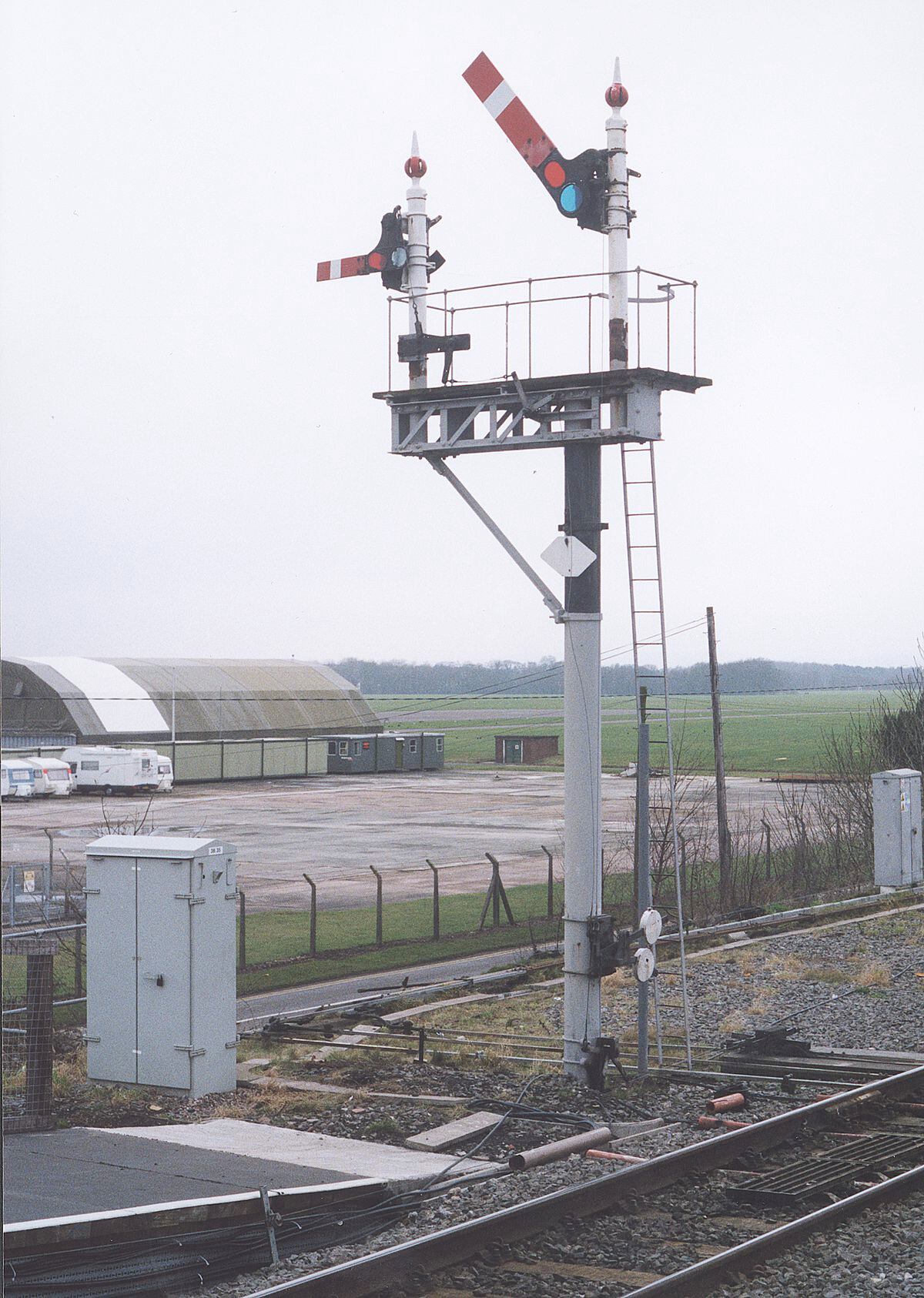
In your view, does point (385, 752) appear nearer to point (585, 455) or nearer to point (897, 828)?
point (897, 828)

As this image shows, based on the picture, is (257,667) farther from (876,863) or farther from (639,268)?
(639,268)

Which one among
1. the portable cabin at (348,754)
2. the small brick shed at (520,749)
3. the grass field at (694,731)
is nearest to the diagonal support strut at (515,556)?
the grass field at (694,731)

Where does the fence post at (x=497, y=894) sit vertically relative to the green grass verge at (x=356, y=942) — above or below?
above

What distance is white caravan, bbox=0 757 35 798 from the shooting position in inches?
2080

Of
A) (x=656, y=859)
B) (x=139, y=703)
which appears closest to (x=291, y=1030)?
(x=656, y=859)

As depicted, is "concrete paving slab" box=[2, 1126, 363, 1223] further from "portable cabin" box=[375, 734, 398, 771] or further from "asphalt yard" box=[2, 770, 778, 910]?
"portable cabin" box=[375, 734, 398, 771]

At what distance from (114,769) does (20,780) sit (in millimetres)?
3912

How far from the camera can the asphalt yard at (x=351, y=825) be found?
33375 millimetres

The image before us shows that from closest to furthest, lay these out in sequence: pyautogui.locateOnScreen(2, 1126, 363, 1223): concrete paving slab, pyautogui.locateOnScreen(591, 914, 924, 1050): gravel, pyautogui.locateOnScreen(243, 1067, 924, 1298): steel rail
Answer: pyautogui.locateOnScreen(243, 1067, 924, 1298): steel rail
pyautogui.locateOnScreen(2, 1126, 363, 1223): concrete paving slab
pyautogui.locateOnScreen(591, 914, 924, 1050): gravel

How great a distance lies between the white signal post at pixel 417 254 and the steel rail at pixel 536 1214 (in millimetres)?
7244

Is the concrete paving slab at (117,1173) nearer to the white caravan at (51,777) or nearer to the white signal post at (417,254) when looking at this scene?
the white signal post at (417,254)

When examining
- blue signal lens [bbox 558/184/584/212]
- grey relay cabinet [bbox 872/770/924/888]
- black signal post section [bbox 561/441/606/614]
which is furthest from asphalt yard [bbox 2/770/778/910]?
blue signal lens [bbox 558/184/584/212]

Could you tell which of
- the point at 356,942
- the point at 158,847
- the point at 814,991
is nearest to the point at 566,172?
the point at 158,847

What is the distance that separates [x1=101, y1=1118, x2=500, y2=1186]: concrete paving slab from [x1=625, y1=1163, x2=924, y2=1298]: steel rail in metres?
2.23
